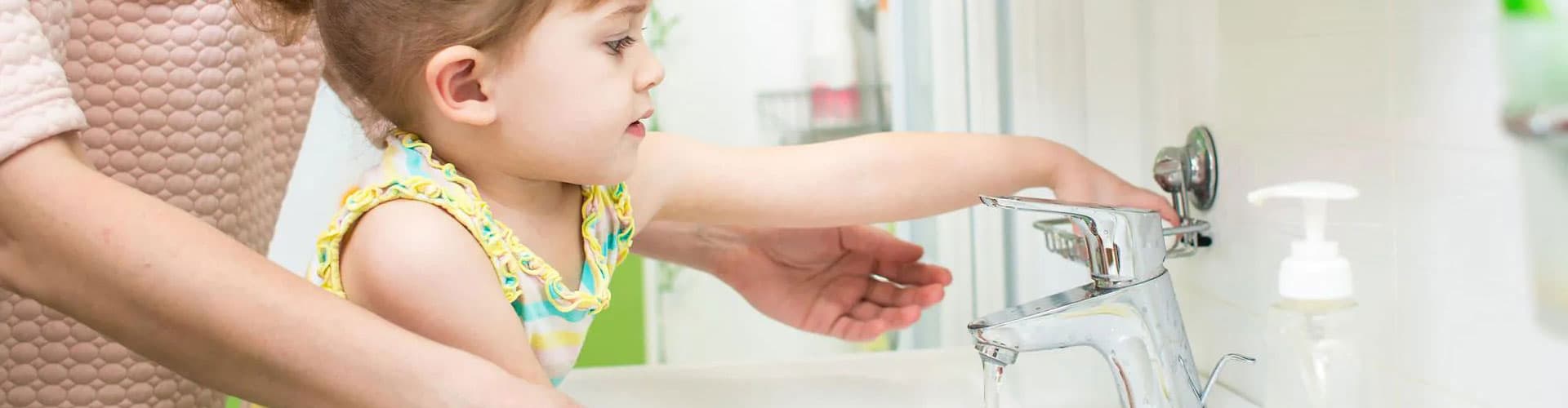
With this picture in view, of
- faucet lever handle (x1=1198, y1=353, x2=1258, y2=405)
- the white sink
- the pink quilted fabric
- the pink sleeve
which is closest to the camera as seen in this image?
the pink sleeve

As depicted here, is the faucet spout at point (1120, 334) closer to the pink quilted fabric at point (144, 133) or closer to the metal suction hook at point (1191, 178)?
the metal suction hook at point (1191, 178)

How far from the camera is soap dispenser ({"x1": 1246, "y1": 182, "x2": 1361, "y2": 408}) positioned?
61cm

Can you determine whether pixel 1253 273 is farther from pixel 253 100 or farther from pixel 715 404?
pixel 253 100

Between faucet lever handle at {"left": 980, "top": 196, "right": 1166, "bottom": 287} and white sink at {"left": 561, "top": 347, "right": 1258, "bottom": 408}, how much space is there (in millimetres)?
251

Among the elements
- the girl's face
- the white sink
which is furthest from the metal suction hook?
the girl's face

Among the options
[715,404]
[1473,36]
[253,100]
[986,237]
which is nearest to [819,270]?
[715,404]

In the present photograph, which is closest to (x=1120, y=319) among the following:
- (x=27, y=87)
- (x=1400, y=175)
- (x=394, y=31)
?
(x=1400, y=175)

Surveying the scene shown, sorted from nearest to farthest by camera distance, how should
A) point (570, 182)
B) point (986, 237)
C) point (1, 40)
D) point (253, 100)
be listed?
point (1, 40), point (570, 182), point (253, 100), point (986, 237)

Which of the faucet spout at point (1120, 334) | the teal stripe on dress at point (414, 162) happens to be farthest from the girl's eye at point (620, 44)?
the faucet spout at point (1120, 334)

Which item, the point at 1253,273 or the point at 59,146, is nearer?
the point at 59,146

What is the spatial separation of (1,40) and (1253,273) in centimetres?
64

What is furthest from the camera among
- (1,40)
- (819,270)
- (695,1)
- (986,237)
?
Answer: (695,1)

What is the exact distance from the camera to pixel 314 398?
0.57 m

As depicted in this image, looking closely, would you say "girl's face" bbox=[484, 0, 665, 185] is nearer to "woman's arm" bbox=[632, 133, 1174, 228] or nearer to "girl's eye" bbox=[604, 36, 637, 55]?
"girl's eye" bbox=[604, 36, 637, 55]
